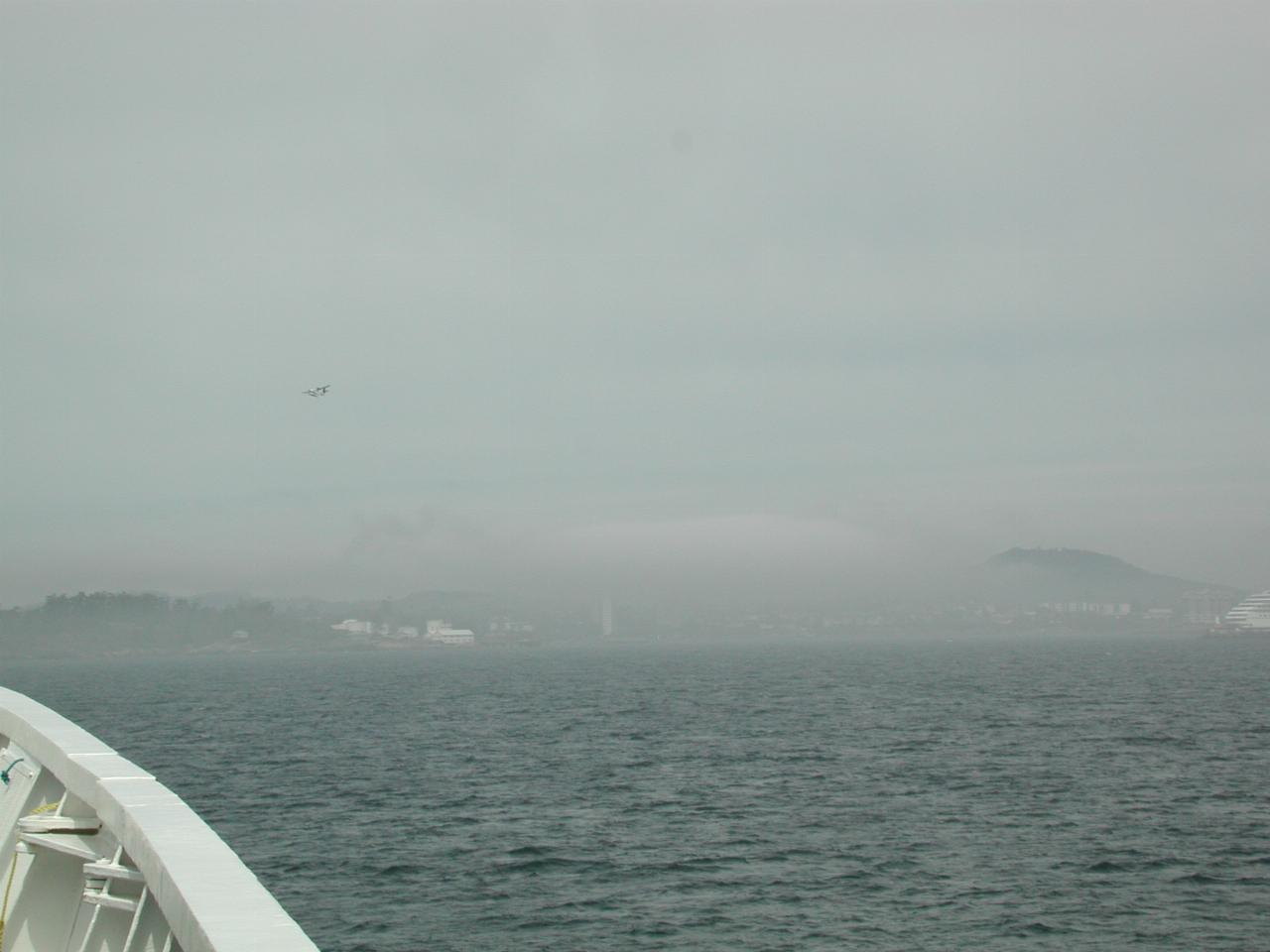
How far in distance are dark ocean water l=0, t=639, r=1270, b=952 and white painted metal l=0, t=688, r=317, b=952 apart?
739 inches

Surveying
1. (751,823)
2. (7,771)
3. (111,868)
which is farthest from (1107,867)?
(111,868)

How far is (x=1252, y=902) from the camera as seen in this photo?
31547mm

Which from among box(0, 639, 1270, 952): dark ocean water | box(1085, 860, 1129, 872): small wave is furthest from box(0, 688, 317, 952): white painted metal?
box(1085, 860, 1129, 872): small wave

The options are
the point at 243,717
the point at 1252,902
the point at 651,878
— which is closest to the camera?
the point at 1252,902

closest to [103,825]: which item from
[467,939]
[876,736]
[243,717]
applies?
[467,939]

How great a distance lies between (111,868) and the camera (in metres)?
7.78

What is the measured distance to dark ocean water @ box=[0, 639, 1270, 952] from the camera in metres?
29.9

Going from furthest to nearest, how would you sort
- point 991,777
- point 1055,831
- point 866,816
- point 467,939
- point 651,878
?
point 991,777 → point 866,816 → point 1055,831 → point 651,878 → point 467,939

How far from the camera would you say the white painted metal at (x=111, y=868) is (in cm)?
560

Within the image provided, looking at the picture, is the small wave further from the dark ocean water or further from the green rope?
the green rope

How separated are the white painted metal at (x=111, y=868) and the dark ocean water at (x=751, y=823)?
18.8 meters

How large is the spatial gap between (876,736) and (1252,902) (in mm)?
40919

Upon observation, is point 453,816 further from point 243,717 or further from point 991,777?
point 243,717

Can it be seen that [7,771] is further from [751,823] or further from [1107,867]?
[751,823]
